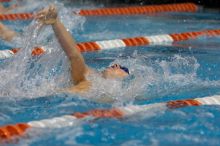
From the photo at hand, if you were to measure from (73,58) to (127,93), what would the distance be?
0.55 m

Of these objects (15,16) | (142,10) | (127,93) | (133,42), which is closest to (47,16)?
(127,93)

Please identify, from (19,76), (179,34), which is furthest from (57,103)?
(179,34)

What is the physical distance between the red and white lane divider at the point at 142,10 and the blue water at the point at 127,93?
1819 millimetres

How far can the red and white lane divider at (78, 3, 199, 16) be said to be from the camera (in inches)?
356

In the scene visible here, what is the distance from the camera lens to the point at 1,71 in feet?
15.4

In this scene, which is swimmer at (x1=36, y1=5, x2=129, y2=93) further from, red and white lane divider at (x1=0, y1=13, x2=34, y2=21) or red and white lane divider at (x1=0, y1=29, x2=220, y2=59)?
red and white lane divider at (x1=0, y1=13, x2=34, y2=21)

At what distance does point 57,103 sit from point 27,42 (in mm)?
580

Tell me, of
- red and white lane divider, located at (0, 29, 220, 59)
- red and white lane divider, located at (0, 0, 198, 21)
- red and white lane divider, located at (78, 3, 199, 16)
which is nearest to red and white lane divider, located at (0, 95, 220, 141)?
red and white lane divider, located at (0, 29, 220, 59)

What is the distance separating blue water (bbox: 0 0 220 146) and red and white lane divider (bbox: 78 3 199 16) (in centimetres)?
182

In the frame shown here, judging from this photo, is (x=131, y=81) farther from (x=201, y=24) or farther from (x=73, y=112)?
(x=201, y=24)

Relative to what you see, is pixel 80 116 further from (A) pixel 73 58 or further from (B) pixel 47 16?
(B) pixel 47 16

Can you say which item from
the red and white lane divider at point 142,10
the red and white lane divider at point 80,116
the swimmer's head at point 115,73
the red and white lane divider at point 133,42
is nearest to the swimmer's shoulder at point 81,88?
the swimmer's head at point 115,73

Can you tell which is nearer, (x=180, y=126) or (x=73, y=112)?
(x=180, y=126)

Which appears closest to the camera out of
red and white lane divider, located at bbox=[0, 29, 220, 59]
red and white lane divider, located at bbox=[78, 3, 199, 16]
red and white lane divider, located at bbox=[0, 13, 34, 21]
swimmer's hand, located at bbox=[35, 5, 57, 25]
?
swimmer's hand, located at bbox=[35, 5, 57, 25]
